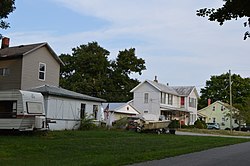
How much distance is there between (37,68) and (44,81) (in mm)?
1416

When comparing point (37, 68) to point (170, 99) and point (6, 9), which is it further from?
point (170, 99)

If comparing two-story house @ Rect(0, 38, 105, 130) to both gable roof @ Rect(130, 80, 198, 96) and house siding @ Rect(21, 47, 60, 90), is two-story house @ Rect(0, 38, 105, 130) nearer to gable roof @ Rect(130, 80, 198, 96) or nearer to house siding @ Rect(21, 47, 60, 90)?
house siding @ Rect(21, 47, 60, 90)

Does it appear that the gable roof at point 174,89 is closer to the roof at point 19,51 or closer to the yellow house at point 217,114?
the yellow house at point 217,114

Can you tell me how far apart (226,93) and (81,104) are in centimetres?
7127

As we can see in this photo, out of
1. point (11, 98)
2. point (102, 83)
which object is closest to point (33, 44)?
point (11, 98)

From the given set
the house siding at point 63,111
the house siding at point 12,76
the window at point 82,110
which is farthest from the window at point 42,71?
the window at point 82,110

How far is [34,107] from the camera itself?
79.4 feet

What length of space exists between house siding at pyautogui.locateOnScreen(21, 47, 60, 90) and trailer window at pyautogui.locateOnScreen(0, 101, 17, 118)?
712 cm

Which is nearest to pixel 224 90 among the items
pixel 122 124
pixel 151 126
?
pixel 122 124

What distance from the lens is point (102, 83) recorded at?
7156cm

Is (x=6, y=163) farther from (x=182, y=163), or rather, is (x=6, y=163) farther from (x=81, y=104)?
(x=81, y=104)

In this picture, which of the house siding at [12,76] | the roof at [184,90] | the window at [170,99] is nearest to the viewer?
the house siding at [12,76]

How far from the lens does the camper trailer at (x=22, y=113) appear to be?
23.2 m

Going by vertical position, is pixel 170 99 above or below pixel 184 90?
below
